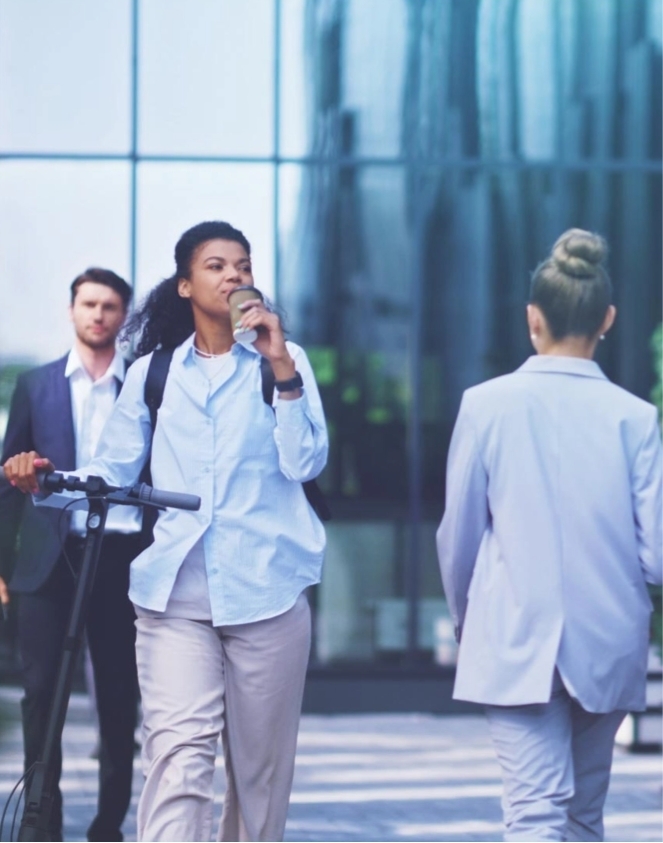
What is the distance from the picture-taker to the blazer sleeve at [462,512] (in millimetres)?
3574

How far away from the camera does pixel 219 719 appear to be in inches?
146

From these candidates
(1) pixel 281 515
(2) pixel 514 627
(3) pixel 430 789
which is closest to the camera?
(2) pixel 514 627

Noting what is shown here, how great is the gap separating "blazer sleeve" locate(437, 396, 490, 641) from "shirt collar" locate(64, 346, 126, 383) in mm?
1898

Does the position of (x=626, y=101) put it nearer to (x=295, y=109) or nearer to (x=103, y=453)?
(x=295, y=109)

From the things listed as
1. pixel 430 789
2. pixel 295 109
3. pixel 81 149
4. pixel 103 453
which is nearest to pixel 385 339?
pixel 295 109

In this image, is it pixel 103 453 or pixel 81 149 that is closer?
pixel 103 453

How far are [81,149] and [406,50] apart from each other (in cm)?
203

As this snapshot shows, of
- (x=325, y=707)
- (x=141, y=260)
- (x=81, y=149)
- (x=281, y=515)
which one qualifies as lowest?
(x=325, y=707)

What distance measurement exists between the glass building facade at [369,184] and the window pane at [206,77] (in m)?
0.01

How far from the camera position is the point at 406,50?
958 cm

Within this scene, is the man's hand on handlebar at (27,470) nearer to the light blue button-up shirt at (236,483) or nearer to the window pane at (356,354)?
the light blue button-up shirt at (236,483)

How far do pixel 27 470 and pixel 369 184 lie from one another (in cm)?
621

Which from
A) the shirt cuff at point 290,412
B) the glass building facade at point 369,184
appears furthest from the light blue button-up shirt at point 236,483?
the glass building facade at point 369,184

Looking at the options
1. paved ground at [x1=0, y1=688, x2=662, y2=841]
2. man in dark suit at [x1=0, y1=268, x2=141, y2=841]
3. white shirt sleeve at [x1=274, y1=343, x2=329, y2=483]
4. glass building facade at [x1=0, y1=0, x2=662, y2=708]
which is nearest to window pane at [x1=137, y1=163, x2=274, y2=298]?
glass building facade at [x1=0, y1=0, x2=662, y2=708]
